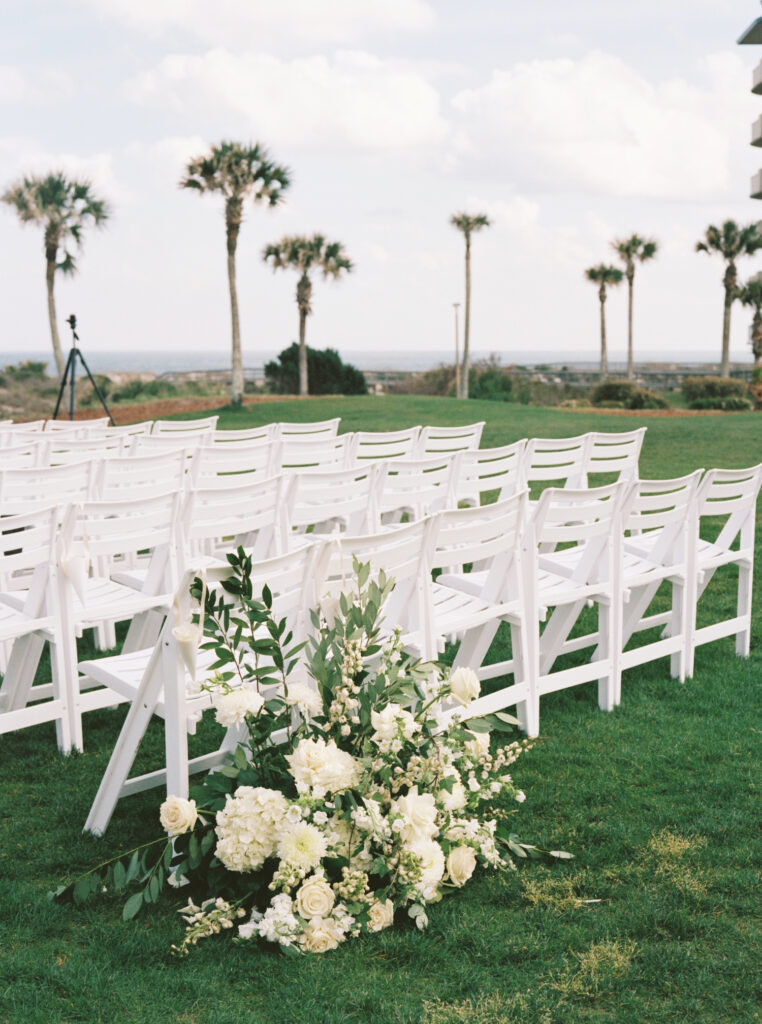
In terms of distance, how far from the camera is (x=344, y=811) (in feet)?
9.68

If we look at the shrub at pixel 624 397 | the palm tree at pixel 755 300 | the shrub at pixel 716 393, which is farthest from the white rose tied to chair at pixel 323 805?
the palm tree at pixel 755 300

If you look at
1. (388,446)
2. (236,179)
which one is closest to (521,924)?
(388,446)

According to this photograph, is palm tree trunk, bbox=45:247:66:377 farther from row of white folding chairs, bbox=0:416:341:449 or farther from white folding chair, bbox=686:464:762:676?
white folding chair, bbox=686:464:762:676

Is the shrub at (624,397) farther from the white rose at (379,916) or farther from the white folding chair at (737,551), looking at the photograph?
the white rose at (379,916)

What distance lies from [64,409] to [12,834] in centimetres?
2818

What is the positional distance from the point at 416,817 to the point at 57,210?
95.3ft

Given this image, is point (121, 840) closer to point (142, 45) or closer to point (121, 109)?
point (142, 45)

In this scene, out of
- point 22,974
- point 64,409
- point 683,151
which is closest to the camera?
point 22,974

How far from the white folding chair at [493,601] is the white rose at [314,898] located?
1.32m

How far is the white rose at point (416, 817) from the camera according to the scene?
114 inches

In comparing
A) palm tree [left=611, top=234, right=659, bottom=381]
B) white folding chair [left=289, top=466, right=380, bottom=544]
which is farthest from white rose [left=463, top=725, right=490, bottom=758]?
palm tree [left=611, top=234, right=659, bottom=381]

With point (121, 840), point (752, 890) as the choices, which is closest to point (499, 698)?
point (752, 890)

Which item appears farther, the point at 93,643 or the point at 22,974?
the point at 93,643

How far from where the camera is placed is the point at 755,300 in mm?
43219
